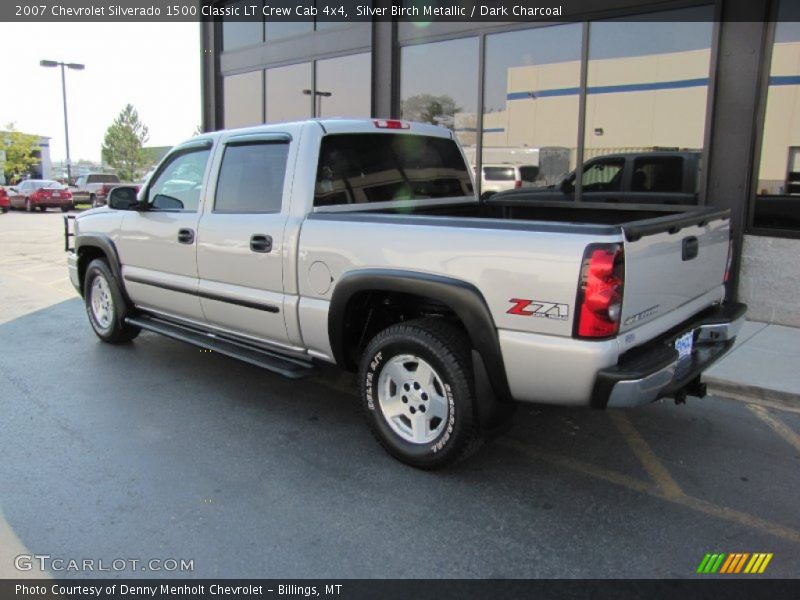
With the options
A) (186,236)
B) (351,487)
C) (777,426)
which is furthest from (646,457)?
(186,236)

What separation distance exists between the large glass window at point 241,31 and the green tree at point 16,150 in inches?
1549

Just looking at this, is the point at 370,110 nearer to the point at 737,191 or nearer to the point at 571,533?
the point at 737,191

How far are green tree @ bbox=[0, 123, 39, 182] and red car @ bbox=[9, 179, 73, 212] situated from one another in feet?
66.4

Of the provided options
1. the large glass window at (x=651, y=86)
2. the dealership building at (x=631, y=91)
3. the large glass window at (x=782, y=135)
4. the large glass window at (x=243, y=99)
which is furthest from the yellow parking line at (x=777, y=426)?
the large glass window at (x=243, y=99)

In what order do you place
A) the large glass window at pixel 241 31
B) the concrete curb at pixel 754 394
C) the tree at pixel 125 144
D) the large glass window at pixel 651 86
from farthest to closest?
the tree at pixel 125 144
the large glass window at pixel 241 31
the large glass window at pixel 651 86
the concrete curb at pixel 754 394

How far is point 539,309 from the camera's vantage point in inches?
119

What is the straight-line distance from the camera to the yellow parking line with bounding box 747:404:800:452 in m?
4.14

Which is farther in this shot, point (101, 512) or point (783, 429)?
point (783, 429)

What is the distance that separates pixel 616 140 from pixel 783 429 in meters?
4.67

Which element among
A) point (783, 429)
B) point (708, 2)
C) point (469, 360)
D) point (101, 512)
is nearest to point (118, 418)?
point (101, 512)

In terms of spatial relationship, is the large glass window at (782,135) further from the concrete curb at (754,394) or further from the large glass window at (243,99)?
the large glass window at (243,99)

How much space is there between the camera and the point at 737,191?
22.9 ft

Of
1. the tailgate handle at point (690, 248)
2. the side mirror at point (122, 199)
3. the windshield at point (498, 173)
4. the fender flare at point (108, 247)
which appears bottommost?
the fender flare at point (108, 247)

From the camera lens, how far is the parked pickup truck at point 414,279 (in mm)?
3006
